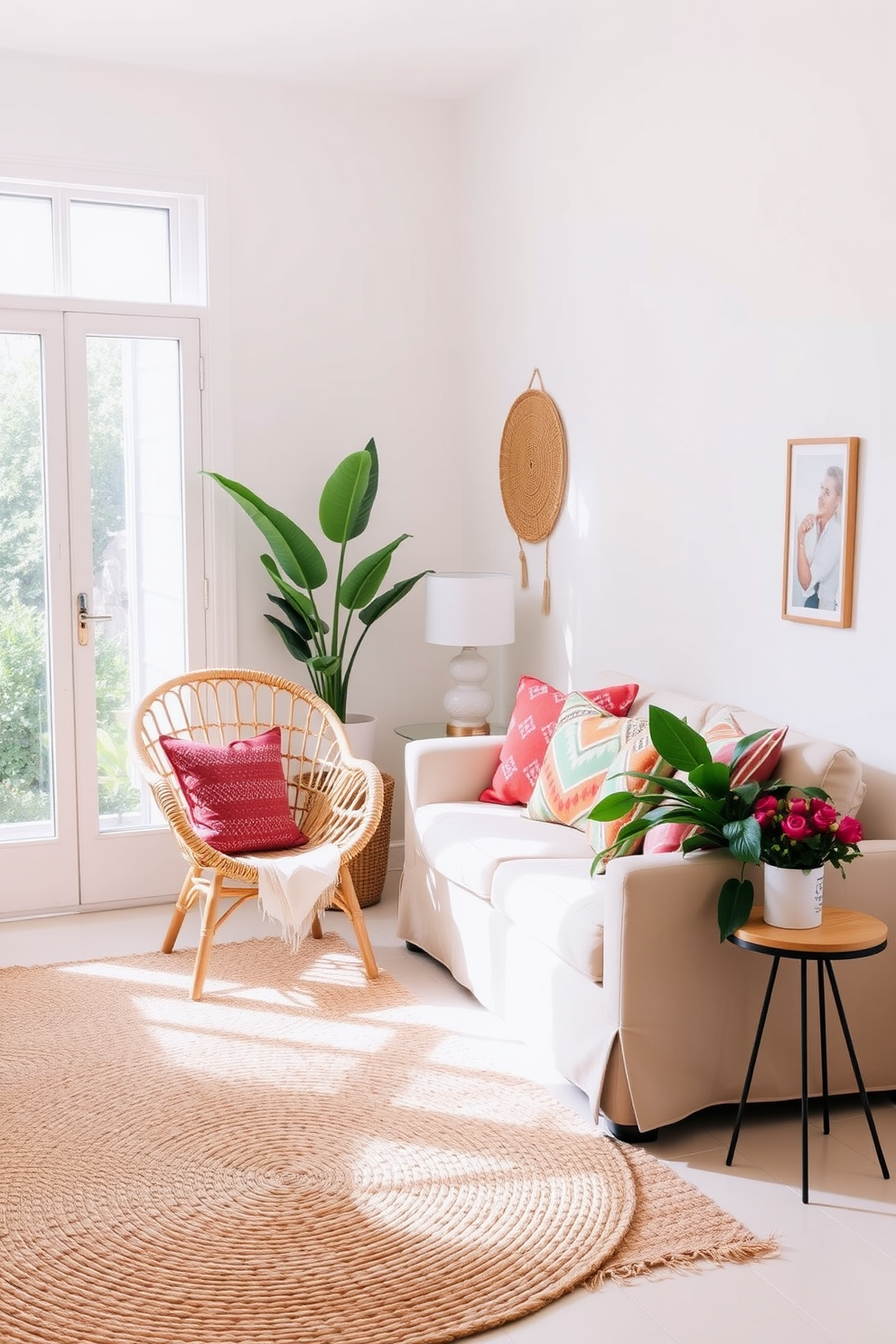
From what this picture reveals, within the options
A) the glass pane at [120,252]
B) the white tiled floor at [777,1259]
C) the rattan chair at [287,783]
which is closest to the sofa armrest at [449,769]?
the rattan chair at [287,783]

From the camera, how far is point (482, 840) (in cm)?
353

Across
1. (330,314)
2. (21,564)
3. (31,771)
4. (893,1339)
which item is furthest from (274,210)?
(893,1339)

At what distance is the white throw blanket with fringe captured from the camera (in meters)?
3.57

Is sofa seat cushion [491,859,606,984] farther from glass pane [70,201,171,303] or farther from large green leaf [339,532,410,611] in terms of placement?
glass pane [70,201,171,303]

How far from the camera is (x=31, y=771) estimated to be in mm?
4484

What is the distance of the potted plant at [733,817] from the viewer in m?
2.62

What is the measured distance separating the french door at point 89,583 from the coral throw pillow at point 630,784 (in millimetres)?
1925

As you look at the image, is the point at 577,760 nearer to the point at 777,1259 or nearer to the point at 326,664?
the point at 326,664

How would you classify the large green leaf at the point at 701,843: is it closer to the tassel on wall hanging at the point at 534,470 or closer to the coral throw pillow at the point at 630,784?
the coral throw pillow at the point at 630,784

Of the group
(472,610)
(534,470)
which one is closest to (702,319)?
(534,470)

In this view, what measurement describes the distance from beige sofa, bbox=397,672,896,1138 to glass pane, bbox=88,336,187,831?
181cm

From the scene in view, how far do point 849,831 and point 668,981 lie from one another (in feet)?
1.64

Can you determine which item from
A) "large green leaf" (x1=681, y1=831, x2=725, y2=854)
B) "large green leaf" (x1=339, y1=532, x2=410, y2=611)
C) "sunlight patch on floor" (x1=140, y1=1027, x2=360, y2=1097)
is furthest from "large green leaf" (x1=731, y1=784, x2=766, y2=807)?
"large green leaf" (x1=339, y1=532, x2=410, y2=611)

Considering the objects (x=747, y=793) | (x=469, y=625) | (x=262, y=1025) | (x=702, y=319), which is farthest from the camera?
(x=469, y=625)
